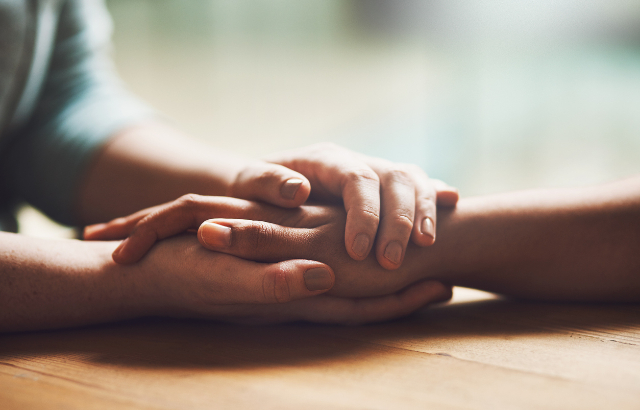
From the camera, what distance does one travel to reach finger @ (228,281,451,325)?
1.83 ft

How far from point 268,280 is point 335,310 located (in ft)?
0.35

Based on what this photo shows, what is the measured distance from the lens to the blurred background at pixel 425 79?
1.96 metres

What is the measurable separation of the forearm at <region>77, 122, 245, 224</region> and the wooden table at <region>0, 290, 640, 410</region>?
0.27 metres

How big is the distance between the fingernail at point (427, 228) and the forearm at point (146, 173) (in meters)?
0.33

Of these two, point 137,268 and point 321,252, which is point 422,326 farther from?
point 137,268

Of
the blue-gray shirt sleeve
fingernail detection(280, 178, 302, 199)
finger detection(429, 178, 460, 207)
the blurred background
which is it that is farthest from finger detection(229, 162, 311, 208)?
the blurred background

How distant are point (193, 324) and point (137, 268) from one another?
10 cm

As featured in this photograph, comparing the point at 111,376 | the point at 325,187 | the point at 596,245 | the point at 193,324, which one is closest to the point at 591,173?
the point at 596,245

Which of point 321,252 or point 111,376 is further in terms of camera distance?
point 321,252

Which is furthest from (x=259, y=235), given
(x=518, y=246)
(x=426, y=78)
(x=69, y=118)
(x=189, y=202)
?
(x=426, y=78)

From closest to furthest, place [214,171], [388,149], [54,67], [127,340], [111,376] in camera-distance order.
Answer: [111,376], [127,340], [214,171], [54,67], [388,149]

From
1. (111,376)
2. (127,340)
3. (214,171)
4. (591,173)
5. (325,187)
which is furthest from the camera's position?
(591,173)

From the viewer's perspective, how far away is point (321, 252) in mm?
567

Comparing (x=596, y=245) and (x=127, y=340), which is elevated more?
(x=596, y=245)
